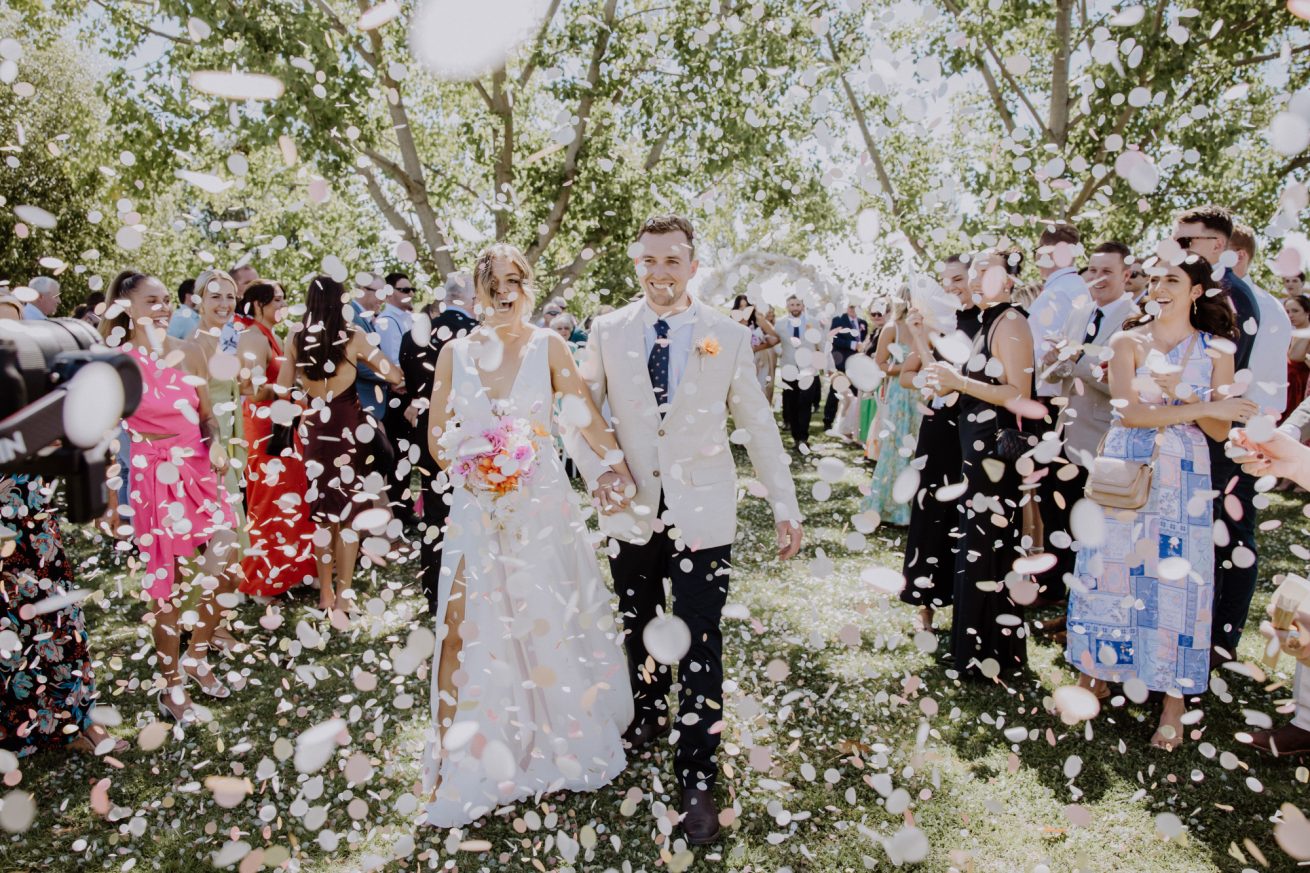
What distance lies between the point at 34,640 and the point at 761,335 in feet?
31.9

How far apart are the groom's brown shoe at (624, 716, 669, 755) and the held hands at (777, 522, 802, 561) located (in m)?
1.07

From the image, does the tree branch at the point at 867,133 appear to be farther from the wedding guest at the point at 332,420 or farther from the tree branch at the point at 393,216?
the wedding guest at the point at 332,420

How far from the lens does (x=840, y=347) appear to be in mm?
15617

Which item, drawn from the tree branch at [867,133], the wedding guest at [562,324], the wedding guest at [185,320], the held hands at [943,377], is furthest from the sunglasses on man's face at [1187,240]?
the tree branch at [867,133]

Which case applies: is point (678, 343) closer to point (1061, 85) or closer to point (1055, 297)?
point (1055, 297)

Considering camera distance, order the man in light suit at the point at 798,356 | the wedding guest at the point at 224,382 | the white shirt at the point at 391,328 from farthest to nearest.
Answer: the man in light suit at the point at 798,356 < the white shirt at the point at 391,328 < the wedding guest at the point at 224,382

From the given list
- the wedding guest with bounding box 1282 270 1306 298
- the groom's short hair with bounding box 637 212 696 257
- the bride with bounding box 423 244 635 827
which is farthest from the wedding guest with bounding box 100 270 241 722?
the wedding guest with bounding box 1282 270 1306 298

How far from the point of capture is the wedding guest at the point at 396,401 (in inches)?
297

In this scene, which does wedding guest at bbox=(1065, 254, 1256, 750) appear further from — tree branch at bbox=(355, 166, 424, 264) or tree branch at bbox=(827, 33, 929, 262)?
Result: tree branch at bbox=(355, 166, 424, 264)

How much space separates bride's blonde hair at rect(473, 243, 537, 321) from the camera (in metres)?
3.61

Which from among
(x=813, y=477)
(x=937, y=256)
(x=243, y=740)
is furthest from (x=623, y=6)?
(x=243, y=740)

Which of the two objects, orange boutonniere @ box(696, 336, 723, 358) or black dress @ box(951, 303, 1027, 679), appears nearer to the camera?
orange boutonniere @ box(696, 336, 723, 358)

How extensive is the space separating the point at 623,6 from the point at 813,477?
7.69 m

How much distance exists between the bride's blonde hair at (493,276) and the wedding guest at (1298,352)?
782cm
